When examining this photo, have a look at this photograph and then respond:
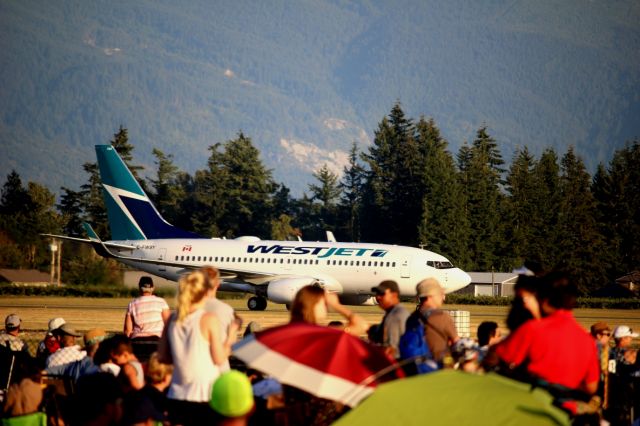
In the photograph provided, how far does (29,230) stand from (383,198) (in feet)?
116

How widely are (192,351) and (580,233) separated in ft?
268

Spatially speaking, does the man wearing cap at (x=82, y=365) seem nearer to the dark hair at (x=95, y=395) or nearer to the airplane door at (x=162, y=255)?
the dark hair at (x=95, y=395)

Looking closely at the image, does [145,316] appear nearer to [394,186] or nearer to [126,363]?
[126,363]

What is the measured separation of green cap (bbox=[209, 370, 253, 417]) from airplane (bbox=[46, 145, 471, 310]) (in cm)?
3056

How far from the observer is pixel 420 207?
9256 centimetres

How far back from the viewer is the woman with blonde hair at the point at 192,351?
8.34 m

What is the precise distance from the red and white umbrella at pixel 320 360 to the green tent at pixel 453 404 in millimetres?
394

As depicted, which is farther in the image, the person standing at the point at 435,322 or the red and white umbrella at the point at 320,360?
the person standing at the point at 435,322

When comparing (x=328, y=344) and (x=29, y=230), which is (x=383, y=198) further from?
(x=328, y=344)

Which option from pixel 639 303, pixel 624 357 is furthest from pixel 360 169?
pixel 624 357

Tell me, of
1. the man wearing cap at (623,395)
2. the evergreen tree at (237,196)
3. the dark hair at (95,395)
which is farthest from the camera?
the evergreen tree at (237,196)

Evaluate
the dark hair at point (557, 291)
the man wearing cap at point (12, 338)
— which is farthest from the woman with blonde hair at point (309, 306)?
the man wearing cap at point (12, 338)

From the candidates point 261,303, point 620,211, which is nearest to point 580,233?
point 620,211

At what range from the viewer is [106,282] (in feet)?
172
